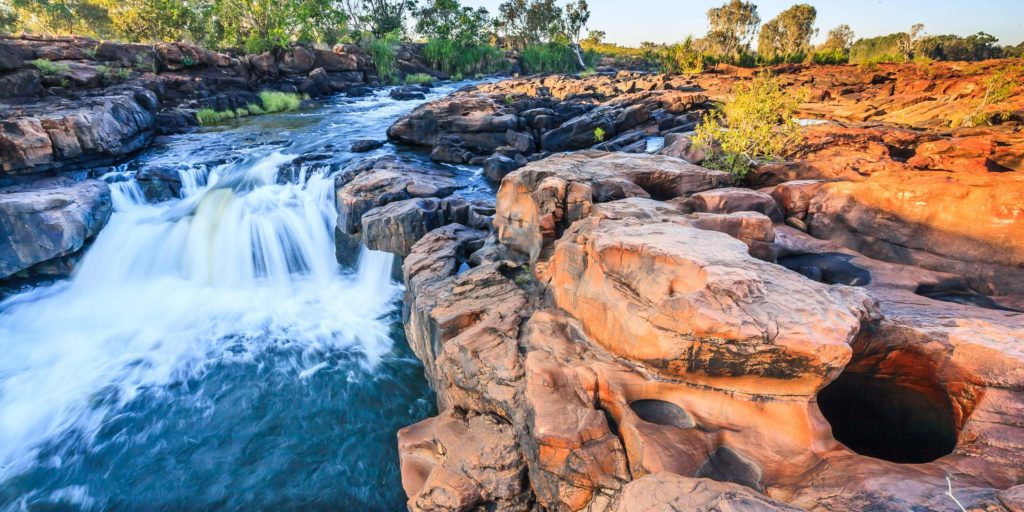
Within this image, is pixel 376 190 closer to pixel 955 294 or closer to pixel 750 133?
pixel 750 133

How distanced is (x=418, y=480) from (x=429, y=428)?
21.1 inches

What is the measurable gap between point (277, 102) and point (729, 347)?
2757 centimetres

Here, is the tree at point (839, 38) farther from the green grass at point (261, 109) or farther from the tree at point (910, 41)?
the green grass at point (261, 109)

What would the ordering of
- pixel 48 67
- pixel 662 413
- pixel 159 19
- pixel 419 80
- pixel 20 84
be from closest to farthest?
pixel 662 413
pixel 20 84
pixel 48 67
pixel 159 19
pixel 419 80

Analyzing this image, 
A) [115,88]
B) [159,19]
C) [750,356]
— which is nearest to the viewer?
[750,356]

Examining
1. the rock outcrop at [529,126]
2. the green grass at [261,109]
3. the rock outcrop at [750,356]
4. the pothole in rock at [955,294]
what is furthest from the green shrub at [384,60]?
the pothole in rock at [955,294]

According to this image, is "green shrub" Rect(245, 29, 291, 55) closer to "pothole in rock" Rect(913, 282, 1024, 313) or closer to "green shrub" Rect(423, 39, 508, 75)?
"green shrub" Rect(423, 39, 508, 75)

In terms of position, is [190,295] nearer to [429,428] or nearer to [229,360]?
[229,360]

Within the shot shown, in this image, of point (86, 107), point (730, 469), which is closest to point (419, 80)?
point (86, 107)

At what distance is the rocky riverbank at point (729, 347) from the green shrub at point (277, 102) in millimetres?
22551

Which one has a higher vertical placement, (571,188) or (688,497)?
(571,188)

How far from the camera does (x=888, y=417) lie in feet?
13.6

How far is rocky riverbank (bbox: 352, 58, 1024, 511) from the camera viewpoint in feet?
10.2

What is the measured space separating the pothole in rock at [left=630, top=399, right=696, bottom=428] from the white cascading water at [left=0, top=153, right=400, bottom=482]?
5.73 metres
